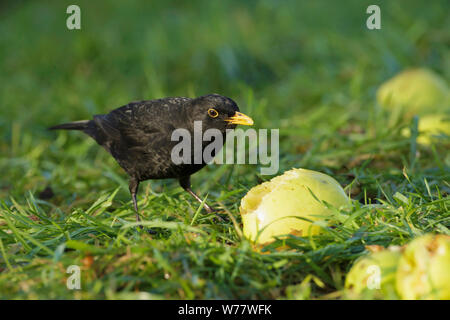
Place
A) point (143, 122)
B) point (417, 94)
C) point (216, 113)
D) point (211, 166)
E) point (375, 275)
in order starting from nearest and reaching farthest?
point (375, 275) < point (216, 113) < point (143, 122) < point (211, 166) < point (417, 94)

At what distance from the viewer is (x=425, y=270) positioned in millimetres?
2084

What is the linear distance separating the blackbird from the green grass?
18 centimetres

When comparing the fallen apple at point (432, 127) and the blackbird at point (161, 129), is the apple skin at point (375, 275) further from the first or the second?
the fallen apple at point (432, 127)

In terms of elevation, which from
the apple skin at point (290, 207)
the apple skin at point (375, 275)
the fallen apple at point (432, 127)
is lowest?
the apple skin at point (375, 275)

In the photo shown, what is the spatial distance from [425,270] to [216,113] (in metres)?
1.68

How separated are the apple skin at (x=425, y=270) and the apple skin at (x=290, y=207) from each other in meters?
0.55

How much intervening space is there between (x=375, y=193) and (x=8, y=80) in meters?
5.76

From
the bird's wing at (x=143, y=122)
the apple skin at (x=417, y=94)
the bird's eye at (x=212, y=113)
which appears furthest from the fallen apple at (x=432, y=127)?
the bird's wing at (x=143, y=122)

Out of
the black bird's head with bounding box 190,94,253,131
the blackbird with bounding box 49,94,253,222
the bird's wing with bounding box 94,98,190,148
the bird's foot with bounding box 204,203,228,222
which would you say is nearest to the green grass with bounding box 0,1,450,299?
the bird's foot with bounding box 204,203,228,222

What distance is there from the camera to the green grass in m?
2.47

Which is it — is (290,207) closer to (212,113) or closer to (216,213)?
(216,213)

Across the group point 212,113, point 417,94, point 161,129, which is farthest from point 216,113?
point 417,94

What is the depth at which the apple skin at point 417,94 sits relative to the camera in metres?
4.94

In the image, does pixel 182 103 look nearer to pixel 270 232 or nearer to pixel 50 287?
pixel 270 232
